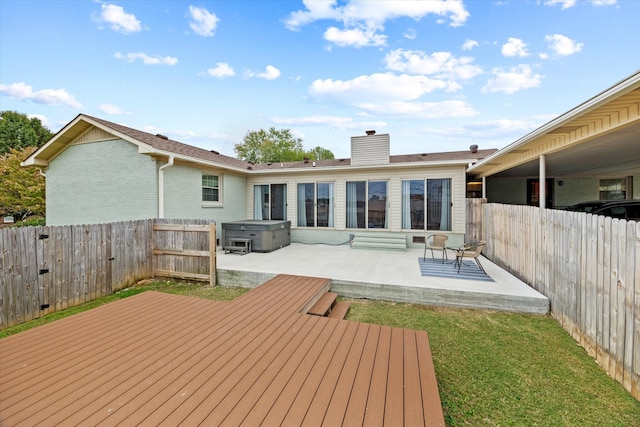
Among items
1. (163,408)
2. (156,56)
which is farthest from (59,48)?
(163,408)

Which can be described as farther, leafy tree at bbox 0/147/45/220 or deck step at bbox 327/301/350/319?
leafy tree at bbox 0/147/45/220

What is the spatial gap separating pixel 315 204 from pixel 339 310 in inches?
231

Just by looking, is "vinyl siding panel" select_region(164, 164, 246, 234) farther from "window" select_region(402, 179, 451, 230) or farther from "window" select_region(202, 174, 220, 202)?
"window" select_region(402, 179, 451, 230)

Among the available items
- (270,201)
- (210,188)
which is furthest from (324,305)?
(270,201)

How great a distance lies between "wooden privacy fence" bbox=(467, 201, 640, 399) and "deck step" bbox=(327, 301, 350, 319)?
2958 millimetres

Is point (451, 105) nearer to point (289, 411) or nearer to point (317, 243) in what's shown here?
point (317, 243)

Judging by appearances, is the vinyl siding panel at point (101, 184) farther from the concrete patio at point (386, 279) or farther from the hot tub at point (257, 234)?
the concrete patio at point (386, 279)

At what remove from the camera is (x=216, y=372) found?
217cm

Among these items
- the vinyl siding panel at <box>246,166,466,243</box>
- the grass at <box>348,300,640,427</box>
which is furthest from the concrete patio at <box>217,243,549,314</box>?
the vinyl siding panel at <box>246,166,466,243</box>

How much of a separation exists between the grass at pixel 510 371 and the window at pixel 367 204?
16.5 ft

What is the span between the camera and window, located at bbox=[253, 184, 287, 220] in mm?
10203

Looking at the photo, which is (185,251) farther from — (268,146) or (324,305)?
(268,146)

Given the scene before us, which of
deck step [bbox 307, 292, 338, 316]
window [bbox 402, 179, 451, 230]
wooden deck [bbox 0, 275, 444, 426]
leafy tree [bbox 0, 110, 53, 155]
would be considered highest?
leafy tree [bbox 0, 110, 53, 155]

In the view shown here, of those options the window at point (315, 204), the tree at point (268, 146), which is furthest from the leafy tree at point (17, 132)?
the window at point (315, 204)
